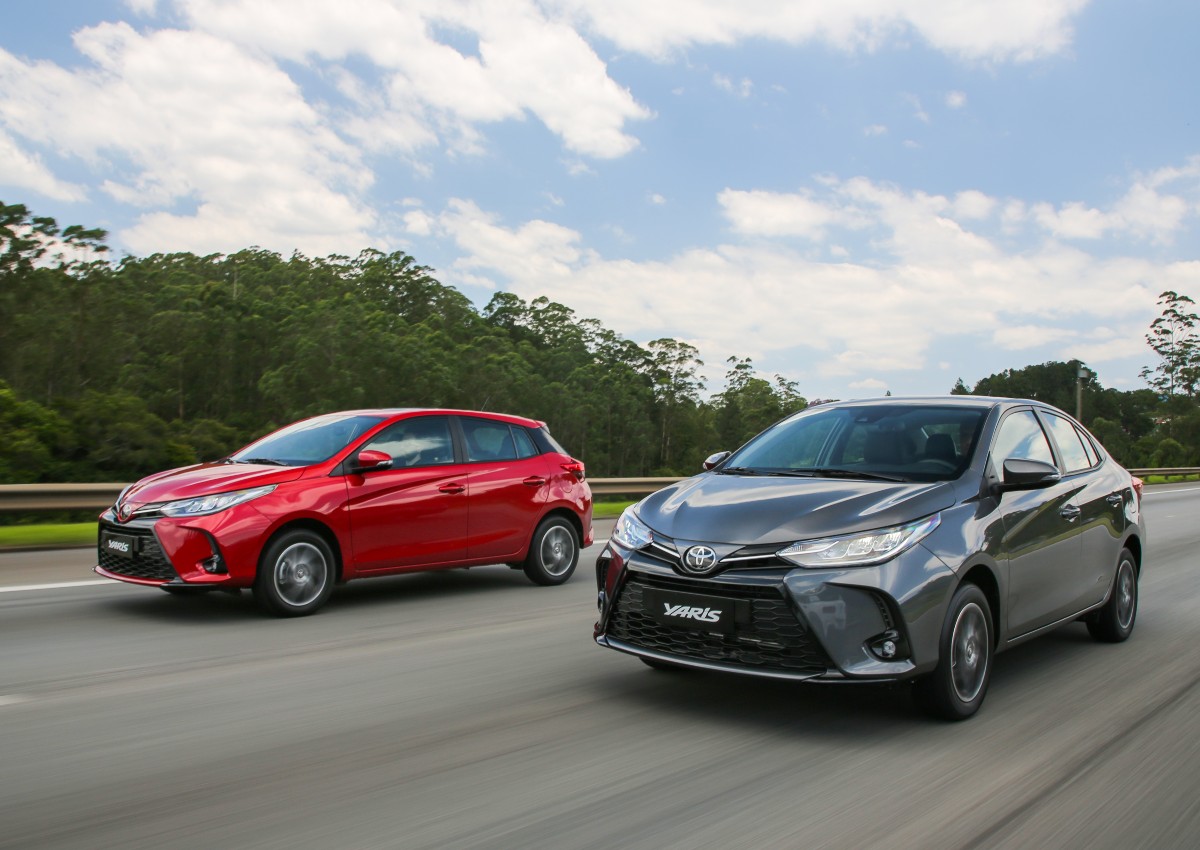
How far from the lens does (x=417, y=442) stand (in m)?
8.88

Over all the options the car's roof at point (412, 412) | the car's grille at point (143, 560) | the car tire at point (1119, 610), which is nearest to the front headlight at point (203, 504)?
the car's grille at point (143, 560)

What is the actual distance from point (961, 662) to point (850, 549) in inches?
34.6

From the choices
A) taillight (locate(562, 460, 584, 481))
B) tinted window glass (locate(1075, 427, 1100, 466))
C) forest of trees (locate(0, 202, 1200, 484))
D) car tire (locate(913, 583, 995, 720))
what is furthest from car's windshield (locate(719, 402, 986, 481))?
forest of trees (locate(0, 202, 1200, 484))

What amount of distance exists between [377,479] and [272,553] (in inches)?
41.8

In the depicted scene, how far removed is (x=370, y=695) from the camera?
18.2ft

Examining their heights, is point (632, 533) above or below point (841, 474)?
below

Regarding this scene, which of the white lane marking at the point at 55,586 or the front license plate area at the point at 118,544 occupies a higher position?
the front license plate area at the point at 118,544

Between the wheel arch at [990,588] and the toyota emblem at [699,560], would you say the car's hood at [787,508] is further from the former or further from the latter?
the wheel arch at [990,588]

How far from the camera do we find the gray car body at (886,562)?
4.69 m

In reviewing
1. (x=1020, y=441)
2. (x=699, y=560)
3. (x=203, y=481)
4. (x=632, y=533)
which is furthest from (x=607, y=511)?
(x=699, y=560)

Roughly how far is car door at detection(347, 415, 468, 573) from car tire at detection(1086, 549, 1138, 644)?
4811mm

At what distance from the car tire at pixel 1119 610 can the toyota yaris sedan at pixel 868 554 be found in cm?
76

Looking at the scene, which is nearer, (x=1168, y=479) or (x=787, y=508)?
(x=787, y=508)

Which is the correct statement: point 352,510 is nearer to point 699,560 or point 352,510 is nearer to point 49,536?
point 699,560
